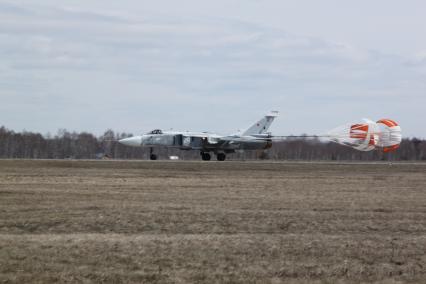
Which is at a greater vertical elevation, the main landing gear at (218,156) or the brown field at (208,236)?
the main landing gear at (218,156)

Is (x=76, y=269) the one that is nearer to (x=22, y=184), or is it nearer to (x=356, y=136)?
(x=22, y=184)

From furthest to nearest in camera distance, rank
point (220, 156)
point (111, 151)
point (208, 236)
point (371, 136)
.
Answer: point (111, 151) → point (220, 156) → point (371, 136) → point (208, 236)

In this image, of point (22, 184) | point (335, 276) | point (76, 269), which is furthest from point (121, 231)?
point (22, 184)

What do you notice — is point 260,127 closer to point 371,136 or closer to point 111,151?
point 371,136

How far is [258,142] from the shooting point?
233 ft

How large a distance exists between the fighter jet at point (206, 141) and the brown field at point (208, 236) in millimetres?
43124

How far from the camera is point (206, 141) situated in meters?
70.1

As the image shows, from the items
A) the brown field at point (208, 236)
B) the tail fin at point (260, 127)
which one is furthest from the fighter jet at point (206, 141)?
the brown field at point (208, 236)

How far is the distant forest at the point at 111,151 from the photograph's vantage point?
101812 mm

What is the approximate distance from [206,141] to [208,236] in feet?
181

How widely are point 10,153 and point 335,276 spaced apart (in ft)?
367

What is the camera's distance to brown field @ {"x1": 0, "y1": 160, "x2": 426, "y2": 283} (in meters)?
11.7

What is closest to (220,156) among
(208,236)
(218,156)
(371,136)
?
(218,156)

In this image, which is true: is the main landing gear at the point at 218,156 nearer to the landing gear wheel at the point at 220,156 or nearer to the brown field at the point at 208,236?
the landing gear wheel at the point at 220,156
